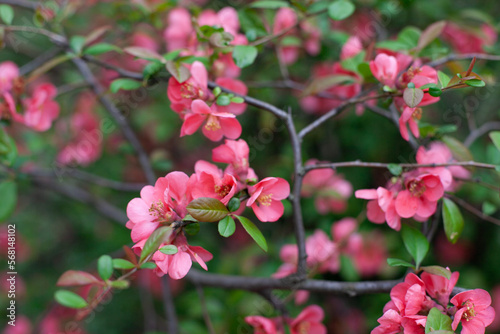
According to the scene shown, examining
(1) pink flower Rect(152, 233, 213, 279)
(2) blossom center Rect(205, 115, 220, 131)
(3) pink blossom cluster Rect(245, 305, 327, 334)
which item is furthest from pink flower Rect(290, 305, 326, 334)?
(2) blossom center Rect(205, 115, 220, 131)

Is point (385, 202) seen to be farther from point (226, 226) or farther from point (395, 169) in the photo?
point (226, 226)

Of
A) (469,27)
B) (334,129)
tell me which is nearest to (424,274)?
(469,27)

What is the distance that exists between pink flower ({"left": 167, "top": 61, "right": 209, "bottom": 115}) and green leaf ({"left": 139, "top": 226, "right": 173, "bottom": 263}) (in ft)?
1.03

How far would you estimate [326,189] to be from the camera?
147 centimetres

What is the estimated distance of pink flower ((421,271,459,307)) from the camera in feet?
2.39

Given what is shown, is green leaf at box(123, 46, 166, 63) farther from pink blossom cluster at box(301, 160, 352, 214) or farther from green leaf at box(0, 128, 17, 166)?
pink blossom cluster at box(301, 160, 352, 214)

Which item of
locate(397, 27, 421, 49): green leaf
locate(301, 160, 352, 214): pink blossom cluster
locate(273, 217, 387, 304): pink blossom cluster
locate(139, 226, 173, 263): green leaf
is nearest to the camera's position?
locate(139, 226, 173, 263): green leaf

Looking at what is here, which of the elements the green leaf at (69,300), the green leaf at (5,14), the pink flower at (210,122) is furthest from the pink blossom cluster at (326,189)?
the green leaf at (5,14)

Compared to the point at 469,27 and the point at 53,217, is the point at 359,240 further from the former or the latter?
the point at 53,217

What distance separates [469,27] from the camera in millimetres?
1322

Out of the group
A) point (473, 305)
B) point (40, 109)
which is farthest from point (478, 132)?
point (40, 109)

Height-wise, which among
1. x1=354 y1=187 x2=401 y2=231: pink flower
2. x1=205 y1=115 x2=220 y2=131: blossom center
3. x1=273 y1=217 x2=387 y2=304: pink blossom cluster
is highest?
x1=205 y1=115 x2=220 y2=131: blossom center

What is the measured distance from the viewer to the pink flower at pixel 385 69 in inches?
33.3

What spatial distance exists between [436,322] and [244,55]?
2.06ft
